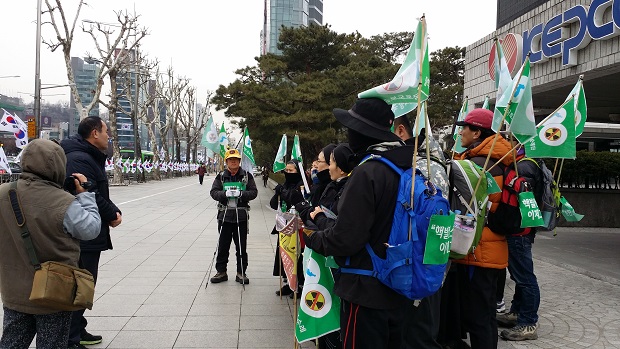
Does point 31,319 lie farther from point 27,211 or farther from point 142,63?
point 142,63

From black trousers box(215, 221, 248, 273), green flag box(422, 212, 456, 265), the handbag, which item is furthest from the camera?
black trousers box(215, 221, 248, 273)

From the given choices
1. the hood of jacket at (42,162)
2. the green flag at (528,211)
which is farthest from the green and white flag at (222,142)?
the green flag at (528,211)

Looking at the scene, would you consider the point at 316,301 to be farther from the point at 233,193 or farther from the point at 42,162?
the point at 233,193

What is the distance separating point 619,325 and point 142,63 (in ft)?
135

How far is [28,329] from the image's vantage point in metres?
2.97

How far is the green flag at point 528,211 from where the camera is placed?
365 cm

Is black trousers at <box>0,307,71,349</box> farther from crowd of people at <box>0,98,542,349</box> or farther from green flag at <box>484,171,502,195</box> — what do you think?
green flag at <box>484,171,502,195</box>

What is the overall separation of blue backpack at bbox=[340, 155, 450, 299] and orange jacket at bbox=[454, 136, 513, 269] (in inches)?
53.9

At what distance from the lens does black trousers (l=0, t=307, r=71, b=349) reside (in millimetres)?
2900

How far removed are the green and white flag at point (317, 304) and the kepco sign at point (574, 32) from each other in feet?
22.1

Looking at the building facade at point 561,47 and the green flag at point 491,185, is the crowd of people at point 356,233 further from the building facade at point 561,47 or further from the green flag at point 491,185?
the building facade at point 561,47

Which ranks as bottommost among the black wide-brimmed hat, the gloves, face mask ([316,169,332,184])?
the gloves

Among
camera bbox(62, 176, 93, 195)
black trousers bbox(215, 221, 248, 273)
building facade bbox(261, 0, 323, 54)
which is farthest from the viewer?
building facade bbox(261, 0, 323, 54)

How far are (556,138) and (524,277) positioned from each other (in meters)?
1.37
